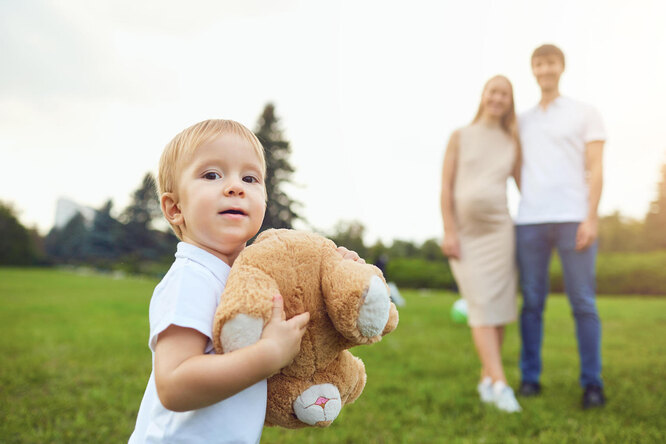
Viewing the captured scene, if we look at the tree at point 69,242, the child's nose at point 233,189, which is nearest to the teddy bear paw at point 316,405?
the child's nose at point 233,189

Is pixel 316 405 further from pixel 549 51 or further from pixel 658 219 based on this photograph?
pixel 658 219

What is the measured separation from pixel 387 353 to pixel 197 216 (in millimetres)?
4011

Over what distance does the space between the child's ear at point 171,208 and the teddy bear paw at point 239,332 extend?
0.36 m

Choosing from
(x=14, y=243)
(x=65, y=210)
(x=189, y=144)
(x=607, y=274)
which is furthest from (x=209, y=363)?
(x=65, y=210)

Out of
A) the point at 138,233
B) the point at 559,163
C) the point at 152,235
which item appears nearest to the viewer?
the point at 559,163

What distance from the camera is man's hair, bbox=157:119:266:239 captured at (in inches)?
47.1

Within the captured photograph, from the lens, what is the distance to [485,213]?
11.3 feet

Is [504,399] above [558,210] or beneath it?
beneath

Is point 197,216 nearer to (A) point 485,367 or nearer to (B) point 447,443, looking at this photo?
(B) point 447,443

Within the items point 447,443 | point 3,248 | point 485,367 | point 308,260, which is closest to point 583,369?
point 485,367

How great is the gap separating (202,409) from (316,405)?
24 centimetres

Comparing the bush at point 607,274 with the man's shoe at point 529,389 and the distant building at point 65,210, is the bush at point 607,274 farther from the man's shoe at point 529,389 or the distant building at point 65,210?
the distant building at point 65,210

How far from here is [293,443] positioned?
2.67 m

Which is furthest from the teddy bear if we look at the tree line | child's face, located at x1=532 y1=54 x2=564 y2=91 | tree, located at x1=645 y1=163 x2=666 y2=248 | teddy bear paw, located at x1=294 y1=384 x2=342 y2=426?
tree, located at x1=645 y1=163 x2=666 y2=248
